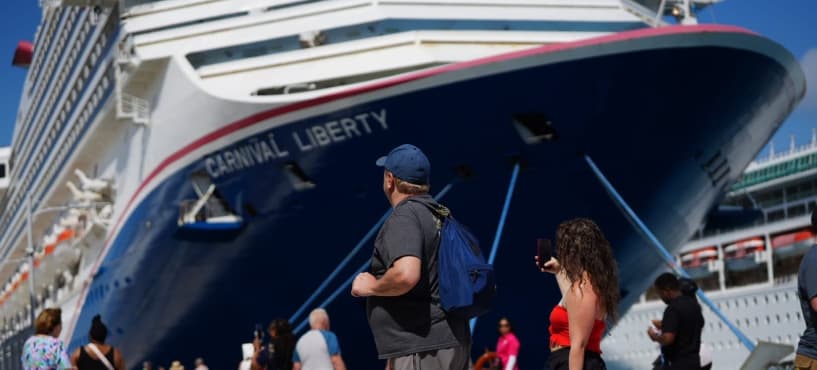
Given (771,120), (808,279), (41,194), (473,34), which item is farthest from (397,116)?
(41,194)

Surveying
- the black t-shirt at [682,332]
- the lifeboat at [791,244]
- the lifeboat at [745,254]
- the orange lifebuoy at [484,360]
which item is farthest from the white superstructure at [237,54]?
the lifeboat at [745,254]

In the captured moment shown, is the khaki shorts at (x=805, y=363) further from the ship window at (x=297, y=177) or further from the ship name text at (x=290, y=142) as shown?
the ship window at (x=297, y=177)

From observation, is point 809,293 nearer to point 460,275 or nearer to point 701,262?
point 460,275

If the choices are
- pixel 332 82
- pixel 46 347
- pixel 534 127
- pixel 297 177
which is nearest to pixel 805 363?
pixel 46 347

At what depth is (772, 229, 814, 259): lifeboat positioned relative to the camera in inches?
1619

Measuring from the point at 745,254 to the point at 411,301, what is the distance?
4064 centimetres

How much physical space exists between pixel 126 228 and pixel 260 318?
355 cm

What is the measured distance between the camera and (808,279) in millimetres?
5309

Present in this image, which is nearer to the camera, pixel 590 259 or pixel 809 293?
pixel 590 259

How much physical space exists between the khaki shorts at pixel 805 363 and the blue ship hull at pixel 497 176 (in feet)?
28.4

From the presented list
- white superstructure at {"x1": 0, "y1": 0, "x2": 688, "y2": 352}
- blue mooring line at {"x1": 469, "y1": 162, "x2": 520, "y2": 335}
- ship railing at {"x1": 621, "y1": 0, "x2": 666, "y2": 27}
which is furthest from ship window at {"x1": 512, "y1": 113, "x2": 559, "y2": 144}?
ship railing at {"x1": 621, "y1": 0, "x2": 666, "y2": 27}

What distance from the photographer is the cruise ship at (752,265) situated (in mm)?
39031

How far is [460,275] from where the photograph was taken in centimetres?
427

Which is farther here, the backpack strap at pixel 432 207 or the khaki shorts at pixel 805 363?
the khaki shorts at pixel 805 363
